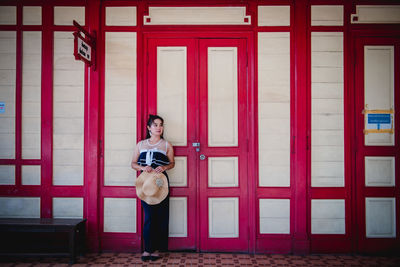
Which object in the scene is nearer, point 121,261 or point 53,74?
Answer: point 121,261

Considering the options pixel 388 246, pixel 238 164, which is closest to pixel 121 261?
pixel 238 164

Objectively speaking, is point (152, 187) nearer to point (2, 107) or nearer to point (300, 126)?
point (300, 126)

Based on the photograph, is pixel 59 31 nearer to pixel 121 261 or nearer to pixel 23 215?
pixel 23 215

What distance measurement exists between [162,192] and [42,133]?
1.98 metres

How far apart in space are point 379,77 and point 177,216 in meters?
3.50

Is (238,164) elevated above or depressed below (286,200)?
above

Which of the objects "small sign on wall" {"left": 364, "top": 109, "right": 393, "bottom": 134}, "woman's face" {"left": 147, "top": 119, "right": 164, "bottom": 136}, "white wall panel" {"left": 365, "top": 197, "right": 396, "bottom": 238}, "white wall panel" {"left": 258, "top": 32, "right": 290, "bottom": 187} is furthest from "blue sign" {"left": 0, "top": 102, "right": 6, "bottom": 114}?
"white wall panel" {"left": 365, "top": 197, "right": 396, "bottom": 238}

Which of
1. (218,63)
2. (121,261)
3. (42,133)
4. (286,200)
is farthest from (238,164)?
(42,133)

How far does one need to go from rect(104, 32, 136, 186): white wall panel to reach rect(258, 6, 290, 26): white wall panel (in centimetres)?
190

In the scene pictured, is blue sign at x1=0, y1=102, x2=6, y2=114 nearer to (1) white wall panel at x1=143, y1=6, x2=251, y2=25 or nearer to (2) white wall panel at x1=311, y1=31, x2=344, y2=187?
(1) white wall panel at x1=143, y1=6, x2=251, y2=25

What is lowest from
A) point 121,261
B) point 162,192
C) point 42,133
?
point 121,261

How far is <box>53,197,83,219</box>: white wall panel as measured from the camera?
153 inches

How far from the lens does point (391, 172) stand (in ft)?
12.7

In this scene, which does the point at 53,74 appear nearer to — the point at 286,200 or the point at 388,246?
the point at 286,200
